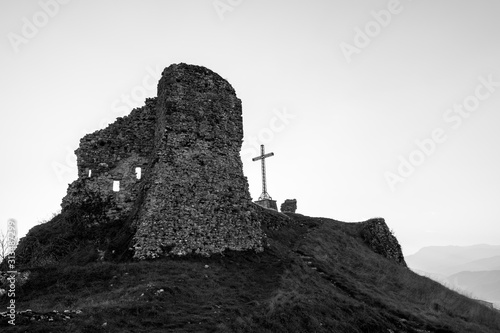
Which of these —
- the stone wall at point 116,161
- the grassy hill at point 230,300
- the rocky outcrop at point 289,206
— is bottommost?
the grassy hill at point 230,300

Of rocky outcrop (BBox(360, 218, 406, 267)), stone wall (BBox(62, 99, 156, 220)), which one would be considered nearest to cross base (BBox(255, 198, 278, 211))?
→ rocky outcrop (BBox(360, 218, 406, 267))

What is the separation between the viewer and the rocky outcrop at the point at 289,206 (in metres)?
39.0

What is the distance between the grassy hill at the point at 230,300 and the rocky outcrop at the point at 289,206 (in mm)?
16659

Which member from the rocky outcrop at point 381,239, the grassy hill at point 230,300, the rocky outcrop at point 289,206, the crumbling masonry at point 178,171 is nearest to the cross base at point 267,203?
the rocky outcrop at point 289,206

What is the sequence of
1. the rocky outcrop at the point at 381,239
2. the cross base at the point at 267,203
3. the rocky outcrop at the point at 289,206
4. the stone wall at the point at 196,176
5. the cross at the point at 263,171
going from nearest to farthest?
1. the stone wall at the point at 196,176
2. the rocky outcrop at the point at 381,239
3. the rocky outcrop at the point at 289,206
4. the cross base at the point at 267,203
5. the cross at the point at 263,171

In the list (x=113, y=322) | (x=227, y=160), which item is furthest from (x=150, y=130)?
(x=113, y=322)

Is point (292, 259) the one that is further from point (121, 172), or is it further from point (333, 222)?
point (333, 222)

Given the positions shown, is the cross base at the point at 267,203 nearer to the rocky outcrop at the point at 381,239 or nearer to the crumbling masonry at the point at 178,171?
the rocky outcrop at the point at 381,239

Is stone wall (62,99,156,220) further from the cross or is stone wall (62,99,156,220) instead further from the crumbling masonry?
the cross

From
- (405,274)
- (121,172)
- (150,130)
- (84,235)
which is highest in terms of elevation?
(150,130)

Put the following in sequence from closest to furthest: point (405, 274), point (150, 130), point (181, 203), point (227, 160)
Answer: point (181, 203)
point (227, 160)
point (150, 130)
point (405, 274)

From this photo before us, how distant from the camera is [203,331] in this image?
10164 mm

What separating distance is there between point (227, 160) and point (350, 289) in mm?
8891

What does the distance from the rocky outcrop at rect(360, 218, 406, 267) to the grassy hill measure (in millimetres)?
9380
